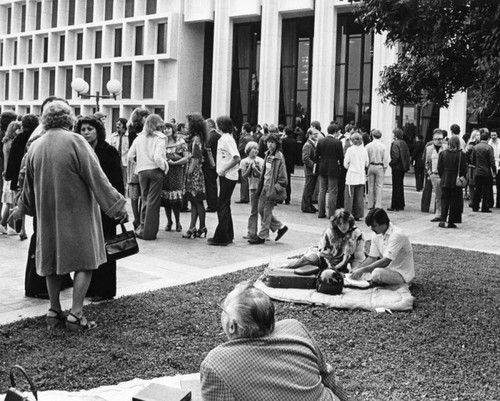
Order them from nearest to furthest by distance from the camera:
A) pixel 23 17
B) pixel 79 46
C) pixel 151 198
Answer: pixel 151 198 < pixel 79 46 < pixel 23 17

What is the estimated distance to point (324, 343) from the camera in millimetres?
6027

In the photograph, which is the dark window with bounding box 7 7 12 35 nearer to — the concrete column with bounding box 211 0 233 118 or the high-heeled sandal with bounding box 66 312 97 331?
the concrete column with bounding box 211 0 233 118

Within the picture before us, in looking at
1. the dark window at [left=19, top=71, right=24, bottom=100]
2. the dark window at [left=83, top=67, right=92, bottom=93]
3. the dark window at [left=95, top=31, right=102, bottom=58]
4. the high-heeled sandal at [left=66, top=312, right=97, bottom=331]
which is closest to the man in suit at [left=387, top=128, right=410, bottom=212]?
the high-heeled sandal at [left=66, top=312, right=97, bottom=331]

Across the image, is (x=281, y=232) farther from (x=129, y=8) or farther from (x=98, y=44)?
(x=98, y=44)

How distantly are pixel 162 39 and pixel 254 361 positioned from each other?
112 feet

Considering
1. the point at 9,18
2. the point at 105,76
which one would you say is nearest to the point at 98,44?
the point at 105,76

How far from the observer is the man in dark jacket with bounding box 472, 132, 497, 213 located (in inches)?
658

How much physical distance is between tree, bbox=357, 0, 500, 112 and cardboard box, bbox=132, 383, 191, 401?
3.62 meters

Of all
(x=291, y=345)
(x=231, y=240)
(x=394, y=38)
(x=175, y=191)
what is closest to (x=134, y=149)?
(x=175, y=191)

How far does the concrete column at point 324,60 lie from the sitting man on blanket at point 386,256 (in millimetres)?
20936

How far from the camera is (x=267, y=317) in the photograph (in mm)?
3174

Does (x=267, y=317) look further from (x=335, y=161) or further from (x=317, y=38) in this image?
(x=317, y=38)

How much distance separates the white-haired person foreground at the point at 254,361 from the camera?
10.3 feet

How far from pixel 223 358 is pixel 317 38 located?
88.4 ft
